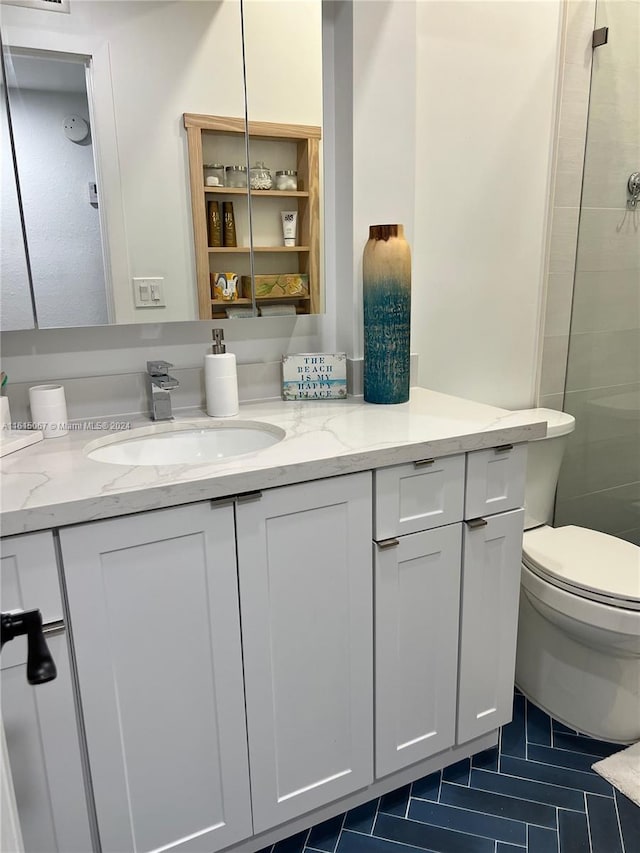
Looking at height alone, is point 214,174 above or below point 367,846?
above

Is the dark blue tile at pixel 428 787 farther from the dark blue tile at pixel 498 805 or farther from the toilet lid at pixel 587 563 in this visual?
the toilet lid at pixel 587 563

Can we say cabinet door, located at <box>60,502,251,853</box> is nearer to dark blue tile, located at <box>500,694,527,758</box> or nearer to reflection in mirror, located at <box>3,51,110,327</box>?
reflection in mirror, located at <box>3,51,110,327</box>

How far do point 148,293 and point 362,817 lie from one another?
1365mm

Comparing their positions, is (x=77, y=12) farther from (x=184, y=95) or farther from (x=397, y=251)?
(x=397, y=251)

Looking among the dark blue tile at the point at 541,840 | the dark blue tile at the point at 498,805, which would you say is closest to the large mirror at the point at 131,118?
the dark blue tile at the point at 498,805

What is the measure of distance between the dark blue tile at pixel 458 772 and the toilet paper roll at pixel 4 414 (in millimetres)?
1377

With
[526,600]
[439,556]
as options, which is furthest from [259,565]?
[526,600]

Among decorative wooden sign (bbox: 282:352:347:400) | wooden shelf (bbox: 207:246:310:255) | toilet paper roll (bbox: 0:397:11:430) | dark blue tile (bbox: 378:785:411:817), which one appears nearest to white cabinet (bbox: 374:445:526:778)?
dark blue tile (bbox: 378:785:411:817)

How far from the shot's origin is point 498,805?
5.02ft

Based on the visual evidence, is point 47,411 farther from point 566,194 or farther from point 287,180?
point 566,194

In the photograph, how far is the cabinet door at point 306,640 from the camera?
122 centimetres

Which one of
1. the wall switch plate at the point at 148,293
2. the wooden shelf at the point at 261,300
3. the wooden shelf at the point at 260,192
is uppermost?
the wooden shelf at the point at 260,192

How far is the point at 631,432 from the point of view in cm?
211

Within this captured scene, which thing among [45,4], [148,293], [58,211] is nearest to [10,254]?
[58,211]
